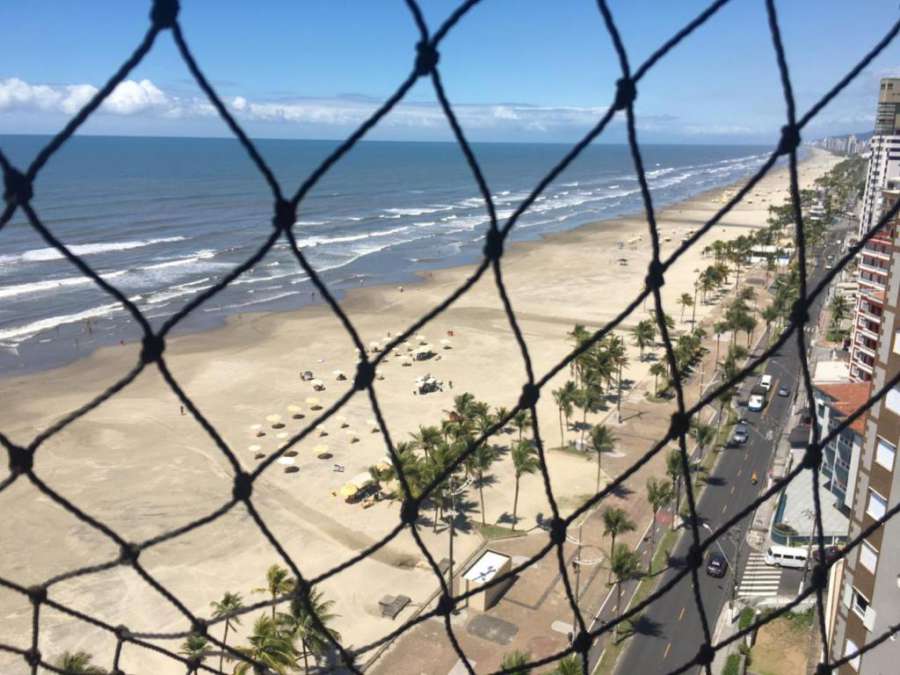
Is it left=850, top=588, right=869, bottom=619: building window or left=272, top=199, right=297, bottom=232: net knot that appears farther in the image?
left=850, top=588, right=869, bottom=619: building window

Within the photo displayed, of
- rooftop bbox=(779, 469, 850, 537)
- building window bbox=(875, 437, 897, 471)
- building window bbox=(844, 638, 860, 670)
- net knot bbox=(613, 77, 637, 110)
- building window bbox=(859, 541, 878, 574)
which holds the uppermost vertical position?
net knot bbox=(613, 77, 637, 110)

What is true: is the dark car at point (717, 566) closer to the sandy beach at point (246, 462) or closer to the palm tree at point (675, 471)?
the palm tree at point (675, 471)

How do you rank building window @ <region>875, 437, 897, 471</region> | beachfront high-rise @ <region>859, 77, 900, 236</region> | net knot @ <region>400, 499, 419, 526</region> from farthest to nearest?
beachfront high-rise @ <region>859, 77, 900, 236</region>
building window @ <region>875, 437, 897, 471</region>
net knot @ <region>400, 499, 419, 526</region>

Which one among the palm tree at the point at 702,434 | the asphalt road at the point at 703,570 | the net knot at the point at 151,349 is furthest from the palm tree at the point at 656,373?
the net knot at the point at 151,349

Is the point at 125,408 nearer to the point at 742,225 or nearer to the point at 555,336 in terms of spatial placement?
the point at 555,336

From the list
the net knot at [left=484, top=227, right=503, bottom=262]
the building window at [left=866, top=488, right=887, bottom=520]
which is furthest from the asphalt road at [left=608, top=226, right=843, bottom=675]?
the net knot at [left=484, top=227, right=503, bottom=262]

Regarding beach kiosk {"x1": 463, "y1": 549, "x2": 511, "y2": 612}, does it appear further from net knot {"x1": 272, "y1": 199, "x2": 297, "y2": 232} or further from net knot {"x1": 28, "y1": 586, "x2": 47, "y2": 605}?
net knot {"x1": 272, "y1": 199, "x2": 297, "y2": 232}

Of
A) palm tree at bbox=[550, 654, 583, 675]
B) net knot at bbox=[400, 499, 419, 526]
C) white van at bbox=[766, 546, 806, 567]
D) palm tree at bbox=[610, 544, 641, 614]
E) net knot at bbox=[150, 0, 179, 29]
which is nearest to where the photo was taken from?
net knot at bbox=[150, 0, 179, 29]

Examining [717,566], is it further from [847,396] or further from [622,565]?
[847,396]
